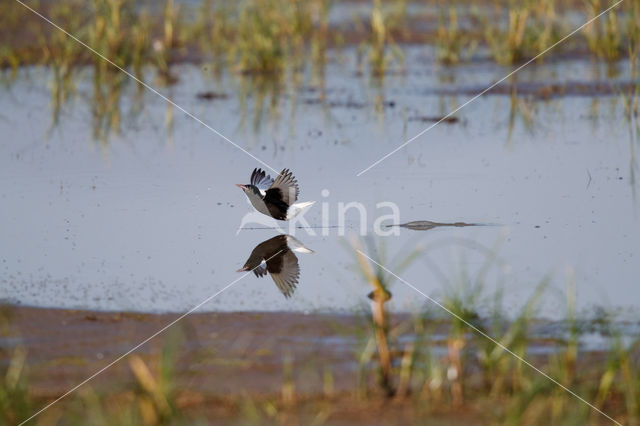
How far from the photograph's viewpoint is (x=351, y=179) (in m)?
7.30

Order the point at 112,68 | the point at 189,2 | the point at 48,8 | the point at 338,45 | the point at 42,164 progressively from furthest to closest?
the point at 189,2 → the point at 48,8 → the point at 338,45 → the point at 112,68 → the point at 42,164

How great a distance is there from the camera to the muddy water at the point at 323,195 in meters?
5.24

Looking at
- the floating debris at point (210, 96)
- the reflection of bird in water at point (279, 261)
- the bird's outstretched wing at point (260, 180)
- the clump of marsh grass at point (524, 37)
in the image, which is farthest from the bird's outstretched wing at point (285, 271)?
the clump of marsh grass at point (524, 37)

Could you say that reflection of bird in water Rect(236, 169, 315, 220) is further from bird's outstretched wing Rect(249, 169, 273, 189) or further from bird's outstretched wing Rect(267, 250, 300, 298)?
bird's outstretched wing Rect(267, 250, 300, 298)

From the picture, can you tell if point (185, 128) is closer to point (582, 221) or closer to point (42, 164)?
point (42, 164)

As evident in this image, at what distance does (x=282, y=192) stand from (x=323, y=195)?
2.59 feet

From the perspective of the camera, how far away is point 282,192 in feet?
20.0

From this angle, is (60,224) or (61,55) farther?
(61,55)

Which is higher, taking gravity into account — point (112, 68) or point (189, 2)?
point (189, 2)

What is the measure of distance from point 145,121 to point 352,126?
1662 mm

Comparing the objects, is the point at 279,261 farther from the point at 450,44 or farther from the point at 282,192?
the point at 450,44

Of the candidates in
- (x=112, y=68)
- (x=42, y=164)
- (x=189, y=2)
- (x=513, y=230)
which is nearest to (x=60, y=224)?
(x=42, y=164)

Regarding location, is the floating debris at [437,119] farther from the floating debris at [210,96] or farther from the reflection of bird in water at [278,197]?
the reflection of bird in water at [278,197]

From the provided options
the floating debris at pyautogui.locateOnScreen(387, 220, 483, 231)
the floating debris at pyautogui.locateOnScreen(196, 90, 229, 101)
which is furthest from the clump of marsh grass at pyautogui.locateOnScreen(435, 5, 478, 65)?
the floating debris at pyautogui.locateOnScreen(387, 220, 483, 231)
